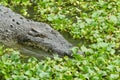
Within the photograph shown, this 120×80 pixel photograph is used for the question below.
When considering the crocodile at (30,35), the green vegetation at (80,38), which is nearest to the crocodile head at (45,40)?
the crocodile at (30,35)

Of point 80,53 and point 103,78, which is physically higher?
point 80,53

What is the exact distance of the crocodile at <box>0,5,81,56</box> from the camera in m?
7.22

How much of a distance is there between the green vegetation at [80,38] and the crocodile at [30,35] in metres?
0.40

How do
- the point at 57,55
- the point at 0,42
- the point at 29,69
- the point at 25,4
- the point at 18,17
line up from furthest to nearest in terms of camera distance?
the point at 25,4 < the point at 18,17 < the point at 0,42 < the point at 57,55 < the point at 29,69

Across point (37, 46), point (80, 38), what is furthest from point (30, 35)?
point (80, 38)

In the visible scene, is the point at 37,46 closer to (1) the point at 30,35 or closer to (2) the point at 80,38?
(1) the point at 30,35

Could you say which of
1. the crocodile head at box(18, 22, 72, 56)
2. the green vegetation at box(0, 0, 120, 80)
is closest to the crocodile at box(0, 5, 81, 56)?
the crocodile head at box(18, 22, 72, 56)

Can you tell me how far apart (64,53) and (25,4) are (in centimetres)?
306

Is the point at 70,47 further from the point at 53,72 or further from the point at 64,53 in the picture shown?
the point at 53,72

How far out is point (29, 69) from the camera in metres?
6.11

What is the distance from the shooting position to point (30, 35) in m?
7.50

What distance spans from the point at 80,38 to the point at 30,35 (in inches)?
48.2

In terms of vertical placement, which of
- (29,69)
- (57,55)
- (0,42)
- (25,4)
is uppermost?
(25,4)

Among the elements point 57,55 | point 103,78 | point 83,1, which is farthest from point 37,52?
point 83,1
